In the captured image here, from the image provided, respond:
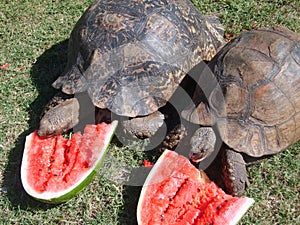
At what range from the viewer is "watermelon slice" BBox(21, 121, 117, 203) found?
4.41 m

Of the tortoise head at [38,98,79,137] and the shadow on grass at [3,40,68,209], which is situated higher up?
the tortoise head at [38,98,79,137]

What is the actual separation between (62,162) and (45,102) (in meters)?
1.19

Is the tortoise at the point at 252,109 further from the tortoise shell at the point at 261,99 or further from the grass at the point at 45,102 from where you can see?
the grass at the point at 45,102

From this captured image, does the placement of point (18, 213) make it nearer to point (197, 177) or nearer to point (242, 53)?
point (197, 177)

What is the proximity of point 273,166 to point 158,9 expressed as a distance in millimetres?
2163

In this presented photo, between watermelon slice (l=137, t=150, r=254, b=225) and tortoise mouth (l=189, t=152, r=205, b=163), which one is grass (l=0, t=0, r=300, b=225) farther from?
tortoise mouth (l=189, t=152, r=205, b=163)

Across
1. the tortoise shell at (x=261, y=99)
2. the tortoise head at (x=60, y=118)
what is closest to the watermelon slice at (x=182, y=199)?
the tortoise shell at (x=261, y=99)

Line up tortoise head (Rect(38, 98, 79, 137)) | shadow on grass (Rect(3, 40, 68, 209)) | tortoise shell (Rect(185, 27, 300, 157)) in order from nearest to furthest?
tortoise shell (Rect(185, 27, 300, 157))
shadow on grass (Rect(3, 40, 68, 209))
tortoise head (Rect(38, 98, 79, 137))

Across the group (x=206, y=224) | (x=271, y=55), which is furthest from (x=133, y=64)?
(x=206, y=224)

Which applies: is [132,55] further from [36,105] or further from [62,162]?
[36,105]

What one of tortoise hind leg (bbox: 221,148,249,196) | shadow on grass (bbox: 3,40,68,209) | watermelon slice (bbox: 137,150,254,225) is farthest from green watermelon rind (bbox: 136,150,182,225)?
shadow on grass (bbox: 3,40,68,209)

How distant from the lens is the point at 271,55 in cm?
444

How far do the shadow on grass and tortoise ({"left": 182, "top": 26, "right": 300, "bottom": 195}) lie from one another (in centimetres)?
191

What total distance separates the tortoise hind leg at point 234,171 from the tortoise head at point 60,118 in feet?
5.74
